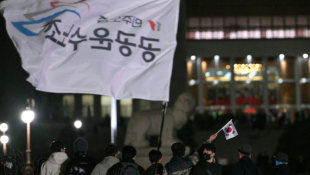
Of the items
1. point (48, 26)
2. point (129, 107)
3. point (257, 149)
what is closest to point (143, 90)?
point (48, 26)

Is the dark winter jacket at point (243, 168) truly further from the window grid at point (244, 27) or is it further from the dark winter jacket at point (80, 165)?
the window grid at point (244, 27)

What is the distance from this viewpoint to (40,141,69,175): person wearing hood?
572 cm

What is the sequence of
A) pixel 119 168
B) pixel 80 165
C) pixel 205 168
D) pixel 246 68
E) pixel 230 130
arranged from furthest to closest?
pixel 246 68
pixel 230 130
pixel 80 165
pixel 205 168
pixel 119 168

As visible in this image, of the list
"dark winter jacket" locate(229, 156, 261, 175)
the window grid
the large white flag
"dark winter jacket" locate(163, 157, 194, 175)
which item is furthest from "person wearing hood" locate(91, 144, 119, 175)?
the window grid

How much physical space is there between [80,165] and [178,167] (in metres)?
1.02

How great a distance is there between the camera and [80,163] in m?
5.34

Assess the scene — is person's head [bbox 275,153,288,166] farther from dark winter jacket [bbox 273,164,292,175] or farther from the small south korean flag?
the small south korean flag

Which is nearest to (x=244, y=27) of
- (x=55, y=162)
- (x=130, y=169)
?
(x=55, y=162)

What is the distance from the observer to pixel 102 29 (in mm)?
5125

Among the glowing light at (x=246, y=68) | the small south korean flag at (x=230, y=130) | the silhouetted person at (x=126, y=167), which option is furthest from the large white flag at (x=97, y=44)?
the glowing light at (x=246, y=68)

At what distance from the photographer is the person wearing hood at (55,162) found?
5723 millimetres

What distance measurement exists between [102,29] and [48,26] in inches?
21.4

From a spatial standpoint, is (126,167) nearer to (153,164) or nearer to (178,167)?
(153,164)

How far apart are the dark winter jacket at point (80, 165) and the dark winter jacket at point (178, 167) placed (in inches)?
31.0
